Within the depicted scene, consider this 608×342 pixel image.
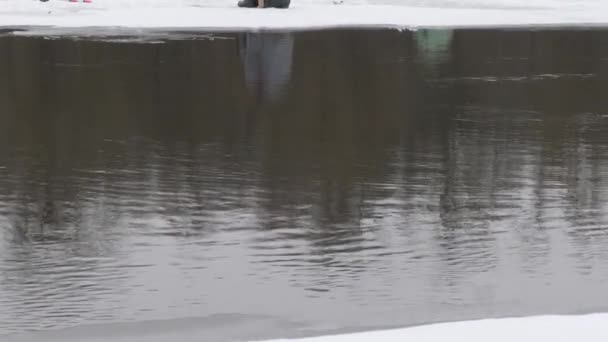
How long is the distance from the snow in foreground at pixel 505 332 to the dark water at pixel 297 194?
1.45 ft

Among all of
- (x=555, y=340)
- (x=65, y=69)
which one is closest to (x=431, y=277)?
(x=555, y=340)

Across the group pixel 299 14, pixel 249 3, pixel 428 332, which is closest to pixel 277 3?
pixel 249 3

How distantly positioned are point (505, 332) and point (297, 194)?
4.71 metres

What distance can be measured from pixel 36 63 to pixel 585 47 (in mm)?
11675

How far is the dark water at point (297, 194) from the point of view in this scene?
27.7 ft

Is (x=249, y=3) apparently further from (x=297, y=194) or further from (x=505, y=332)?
(x=505, y=332)

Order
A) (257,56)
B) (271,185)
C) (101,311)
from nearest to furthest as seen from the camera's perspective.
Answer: (101,311), (271,185), (257,56)

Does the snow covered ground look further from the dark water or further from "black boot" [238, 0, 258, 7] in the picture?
"black boot" [238, 0, 258, 7]

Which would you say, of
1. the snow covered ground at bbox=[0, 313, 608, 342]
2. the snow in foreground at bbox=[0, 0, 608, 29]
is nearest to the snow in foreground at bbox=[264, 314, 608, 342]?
the snow covered ground at bbox=[0, 313, 608, 342]

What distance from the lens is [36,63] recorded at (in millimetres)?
23031

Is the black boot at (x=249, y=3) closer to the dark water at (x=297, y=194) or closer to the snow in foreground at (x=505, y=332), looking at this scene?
the dark water at (x=297, y=194)

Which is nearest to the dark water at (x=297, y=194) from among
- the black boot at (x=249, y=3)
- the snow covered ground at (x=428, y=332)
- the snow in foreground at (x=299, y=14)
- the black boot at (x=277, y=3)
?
the snow covered ground at (x=428, y=332)

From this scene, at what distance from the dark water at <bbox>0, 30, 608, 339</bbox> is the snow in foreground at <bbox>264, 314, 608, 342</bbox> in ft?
1.45

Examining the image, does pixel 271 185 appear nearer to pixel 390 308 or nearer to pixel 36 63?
pixel 390 308
